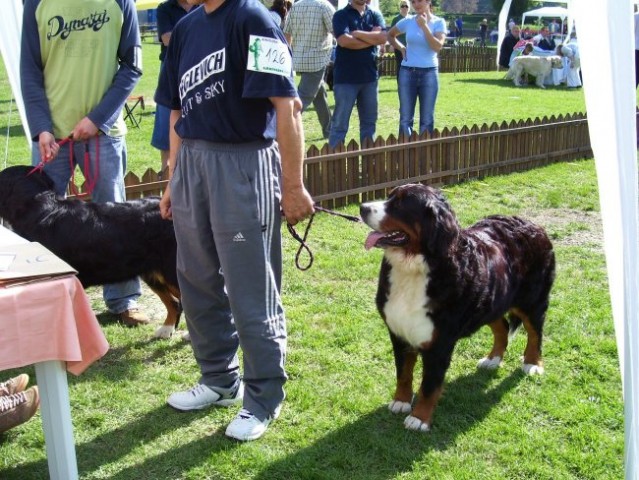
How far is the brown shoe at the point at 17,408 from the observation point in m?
3.19

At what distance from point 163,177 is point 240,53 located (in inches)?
137

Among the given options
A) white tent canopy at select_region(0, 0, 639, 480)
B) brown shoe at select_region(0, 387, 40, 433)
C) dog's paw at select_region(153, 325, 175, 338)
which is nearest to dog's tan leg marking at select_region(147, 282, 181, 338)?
dog's paw at select_region(153, 325, 175, 338)

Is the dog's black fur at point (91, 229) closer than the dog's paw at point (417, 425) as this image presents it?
No

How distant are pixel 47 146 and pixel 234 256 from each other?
1.80m

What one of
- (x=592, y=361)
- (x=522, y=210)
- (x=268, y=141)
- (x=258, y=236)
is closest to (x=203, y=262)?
(x=258, y=236)

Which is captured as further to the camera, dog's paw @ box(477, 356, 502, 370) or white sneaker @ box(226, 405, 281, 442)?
dog's paw @ box(477, 356, 502, 370)

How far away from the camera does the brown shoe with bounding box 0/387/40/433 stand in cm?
319

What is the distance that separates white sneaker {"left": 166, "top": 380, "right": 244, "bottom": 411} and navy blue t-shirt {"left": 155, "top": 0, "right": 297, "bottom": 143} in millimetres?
1316

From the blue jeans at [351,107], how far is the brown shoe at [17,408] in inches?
220

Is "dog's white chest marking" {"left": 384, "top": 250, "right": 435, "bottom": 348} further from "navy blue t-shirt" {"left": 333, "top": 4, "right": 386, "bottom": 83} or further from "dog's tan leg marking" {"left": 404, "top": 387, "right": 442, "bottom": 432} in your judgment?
"navy blue t-shirt" {"left": 333, "top": 4, "right": 386, "bottom": 83}

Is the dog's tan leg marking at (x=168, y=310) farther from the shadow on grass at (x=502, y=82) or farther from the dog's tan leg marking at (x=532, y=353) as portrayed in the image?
the shadow on grass at (x=502, y=82)

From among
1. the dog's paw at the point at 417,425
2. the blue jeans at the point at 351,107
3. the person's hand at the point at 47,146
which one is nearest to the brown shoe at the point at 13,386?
the person's hand at the point at 47,146

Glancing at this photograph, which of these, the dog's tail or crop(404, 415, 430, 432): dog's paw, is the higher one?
the dog's tail

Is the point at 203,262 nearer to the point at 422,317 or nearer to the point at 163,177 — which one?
the point at 422,317
